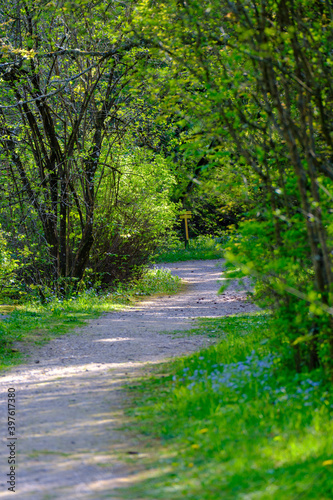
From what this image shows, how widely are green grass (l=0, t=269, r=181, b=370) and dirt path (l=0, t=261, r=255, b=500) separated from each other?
0.34 meters

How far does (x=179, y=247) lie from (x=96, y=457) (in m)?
28.5

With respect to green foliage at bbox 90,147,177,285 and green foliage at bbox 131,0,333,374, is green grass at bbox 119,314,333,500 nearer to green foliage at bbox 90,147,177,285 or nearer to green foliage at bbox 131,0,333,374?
green foliage at bbox 131,0,333,374

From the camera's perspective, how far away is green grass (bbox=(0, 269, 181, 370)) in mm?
8523

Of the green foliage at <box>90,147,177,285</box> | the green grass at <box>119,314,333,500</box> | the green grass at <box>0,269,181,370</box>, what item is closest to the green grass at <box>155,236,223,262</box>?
the green foliage at <box>90,147,177,285</box>

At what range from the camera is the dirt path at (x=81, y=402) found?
3609 mm

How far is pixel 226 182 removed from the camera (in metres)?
5.50

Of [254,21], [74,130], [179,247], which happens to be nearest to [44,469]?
[254,21]

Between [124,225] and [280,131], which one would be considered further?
[124,225]

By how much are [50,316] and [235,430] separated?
7.39 metres

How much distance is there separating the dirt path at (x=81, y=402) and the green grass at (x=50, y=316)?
0.34 metres

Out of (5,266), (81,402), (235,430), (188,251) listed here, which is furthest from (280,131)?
(188,251)

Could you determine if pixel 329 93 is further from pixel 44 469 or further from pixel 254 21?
pixel 44 469

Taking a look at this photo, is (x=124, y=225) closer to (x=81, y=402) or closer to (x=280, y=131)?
(x=81, y=402)

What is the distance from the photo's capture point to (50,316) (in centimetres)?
1092
